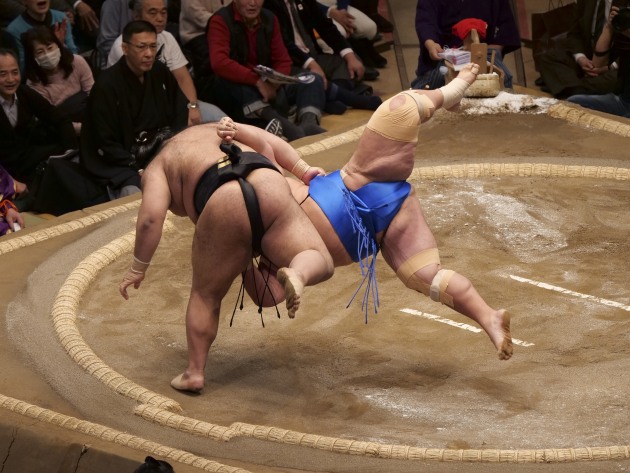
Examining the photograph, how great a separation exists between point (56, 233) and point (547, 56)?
316 cm

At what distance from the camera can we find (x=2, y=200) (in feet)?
15.9

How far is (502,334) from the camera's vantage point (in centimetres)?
316

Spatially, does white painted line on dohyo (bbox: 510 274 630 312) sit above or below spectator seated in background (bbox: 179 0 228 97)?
below

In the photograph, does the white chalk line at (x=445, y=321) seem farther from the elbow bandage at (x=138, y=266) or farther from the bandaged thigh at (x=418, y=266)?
the elbow bandage at (x=138, y=266)

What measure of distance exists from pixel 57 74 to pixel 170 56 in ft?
1.85

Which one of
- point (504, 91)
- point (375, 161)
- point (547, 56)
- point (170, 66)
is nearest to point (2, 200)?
point (170, 66)

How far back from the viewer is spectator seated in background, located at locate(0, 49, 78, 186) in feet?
16.8

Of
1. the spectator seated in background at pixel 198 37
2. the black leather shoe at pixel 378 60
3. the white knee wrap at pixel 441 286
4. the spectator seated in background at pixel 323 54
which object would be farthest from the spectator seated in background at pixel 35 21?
the white knee wrap at pixel 441 286

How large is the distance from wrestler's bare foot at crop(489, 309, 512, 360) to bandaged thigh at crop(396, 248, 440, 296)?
0.67 feet

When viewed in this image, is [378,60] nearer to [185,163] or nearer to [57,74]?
[57,74]

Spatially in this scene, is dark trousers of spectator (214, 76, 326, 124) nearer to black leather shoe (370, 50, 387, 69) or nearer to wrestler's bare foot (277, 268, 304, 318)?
black leather shoe (370, 50, 387, 69)

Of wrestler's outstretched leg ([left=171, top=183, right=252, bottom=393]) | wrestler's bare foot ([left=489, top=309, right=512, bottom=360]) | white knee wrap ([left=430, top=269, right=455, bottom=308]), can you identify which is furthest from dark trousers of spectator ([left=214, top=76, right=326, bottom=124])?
wrestler's bare foot ([left=489, top=309, right=512, bottom=360])

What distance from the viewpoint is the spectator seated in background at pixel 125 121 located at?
504 centimetres

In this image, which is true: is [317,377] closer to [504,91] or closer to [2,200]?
[2,200]
